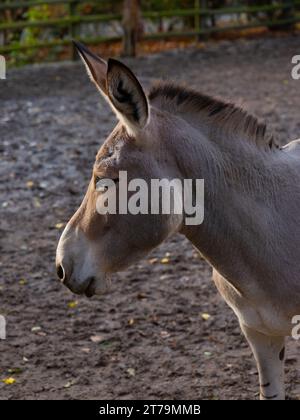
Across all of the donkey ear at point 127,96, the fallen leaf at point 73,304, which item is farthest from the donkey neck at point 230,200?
the fallen leaf at point 73,304

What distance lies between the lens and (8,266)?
6.31 metres

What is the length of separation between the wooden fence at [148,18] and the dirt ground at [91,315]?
238 inches

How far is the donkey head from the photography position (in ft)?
10.1

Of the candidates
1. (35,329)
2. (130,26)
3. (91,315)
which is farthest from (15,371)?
(130,26)

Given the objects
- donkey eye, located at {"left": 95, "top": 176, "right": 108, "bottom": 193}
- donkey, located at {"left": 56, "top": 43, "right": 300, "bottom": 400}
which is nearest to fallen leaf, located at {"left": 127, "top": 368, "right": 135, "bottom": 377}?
donkey, located at {"left": 56, "top": 43, "right": 300, "bottom": 400}

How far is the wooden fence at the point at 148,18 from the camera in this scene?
15352 mm

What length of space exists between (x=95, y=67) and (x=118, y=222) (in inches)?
25.0

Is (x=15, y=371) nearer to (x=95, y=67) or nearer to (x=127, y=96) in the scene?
(x=95, y=67)

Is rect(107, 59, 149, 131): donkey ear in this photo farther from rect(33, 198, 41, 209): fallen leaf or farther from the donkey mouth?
rect(33, 198, 41, 209): fallen leaf

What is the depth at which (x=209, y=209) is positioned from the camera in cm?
318

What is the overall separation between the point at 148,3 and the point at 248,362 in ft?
46.3

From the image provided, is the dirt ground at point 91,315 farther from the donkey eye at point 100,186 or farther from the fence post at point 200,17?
the fence post at point 200,17
